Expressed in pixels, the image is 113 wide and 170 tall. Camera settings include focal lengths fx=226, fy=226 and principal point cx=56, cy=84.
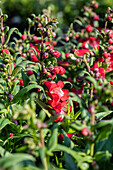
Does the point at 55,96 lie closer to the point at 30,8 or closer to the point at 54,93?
the point at 54,93

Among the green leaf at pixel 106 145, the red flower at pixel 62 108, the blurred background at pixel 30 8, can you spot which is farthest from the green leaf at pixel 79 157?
the blurred background at pixel 30 8

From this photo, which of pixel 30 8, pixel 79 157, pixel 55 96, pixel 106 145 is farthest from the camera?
pixel 30 8

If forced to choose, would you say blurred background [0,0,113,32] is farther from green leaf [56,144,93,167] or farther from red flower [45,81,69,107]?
green leaf [56,144,93,167]

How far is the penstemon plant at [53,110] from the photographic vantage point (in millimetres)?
926

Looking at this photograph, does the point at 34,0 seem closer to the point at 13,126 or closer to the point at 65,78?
the point at 65,78

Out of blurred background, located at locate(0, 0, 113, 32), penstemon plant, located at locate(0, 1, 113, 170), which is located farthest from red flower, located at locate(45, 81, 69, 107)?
blurred background, located at locate(0, 0, 113, 32)

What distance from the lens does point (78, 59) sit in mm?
1573

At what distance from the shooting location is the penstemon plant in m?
0.93

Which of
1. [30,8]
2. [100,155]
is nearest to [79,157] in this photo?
[100,155]

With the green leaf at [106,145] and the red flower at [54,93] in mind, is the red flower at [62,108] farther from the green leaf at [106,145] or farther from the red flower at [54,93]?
the green leaf at [106,145]

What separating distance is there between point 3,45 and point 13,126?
60cm

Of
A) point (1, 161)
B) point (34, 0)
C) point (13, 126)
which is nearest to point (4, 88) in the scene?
point (13, 126)

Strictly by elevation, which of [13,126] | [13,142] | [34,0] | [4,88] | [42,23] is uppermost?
[34,0]

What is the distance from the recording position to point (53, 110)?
1489 millimetres
